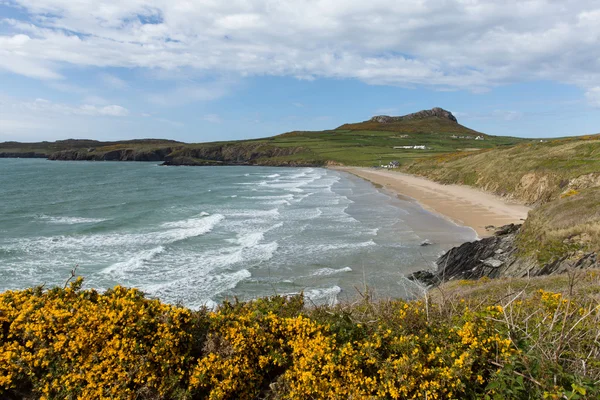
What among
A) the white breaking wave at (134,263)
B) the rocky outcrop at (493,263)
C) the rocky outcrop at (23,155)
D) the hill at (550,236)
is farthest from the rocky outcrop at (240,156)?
the rocky outcrop at (493,263)

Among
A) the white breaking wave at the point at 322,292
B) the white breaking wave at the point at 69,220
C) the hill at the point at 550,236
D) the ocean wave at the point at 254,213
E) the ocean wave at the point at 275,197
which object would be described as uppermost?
the hill at the point at 550,236

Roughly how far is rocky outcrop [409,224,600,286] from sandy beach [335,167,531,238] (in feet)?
22.4

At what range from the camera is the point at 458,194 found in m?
45.2

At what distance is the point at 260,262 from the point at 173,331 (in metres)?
15.1

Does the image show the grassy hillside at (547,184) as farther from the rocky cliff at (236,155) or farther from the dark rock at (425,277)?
the rocky cliff at (236,155)

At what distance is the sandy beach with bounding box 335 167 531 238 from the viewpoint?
29.7 m

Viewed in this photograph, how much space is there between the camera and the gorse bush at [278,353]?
3893 mm

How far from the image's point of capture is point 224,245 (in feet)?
75.2

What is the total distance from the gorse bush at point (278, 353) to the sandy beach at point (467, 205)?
75.3 feet

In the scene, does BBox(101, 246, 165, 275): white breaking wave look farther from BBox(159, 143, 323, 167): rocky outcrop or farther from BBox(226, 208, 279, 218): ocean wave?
BBox(159, 143, 323, 167): rocky outcrop

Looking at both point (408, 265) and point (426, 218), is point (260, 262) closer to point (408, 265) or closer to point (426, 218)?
point (408, 265)

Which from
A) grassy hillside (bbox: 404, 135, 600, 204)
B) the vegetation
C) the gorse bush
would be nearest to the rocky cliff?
grassy hillside (bbox: 404, 135, 600, 204)

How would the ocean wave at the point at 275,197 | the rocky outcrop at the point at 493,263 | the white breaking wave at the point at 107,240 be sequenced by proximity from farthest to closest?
the ocean wave at the point at 275,197, the white breaking wave at the point at 107,240, the rocky outcrop at the point at 493,263

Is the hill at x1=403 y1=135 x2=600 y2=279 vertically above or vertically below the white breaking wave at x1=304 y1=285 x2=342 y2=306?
above
